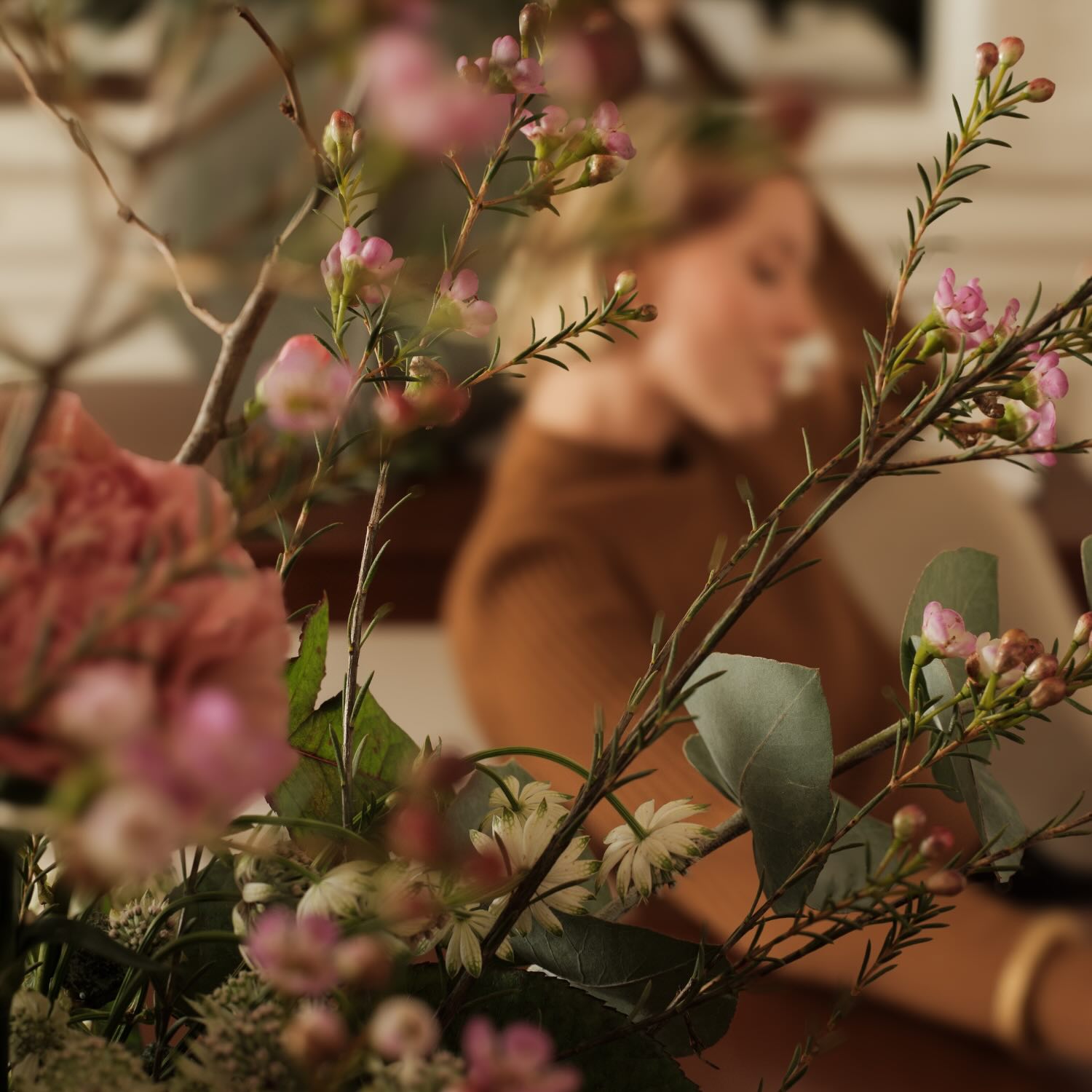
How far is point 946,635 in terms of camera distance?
0.18 m

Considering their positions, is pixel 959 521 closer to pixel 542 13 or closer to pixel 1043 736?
pixel 1043 736

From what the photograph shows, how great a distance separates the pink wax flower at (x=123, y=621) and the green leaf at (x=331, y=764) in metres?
0.07

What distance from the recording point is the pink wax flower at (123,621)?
98mm

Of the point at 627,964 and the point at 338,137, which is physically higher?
the point at 338,137

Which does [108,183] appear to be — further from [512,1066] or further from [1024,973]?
[1024,973]

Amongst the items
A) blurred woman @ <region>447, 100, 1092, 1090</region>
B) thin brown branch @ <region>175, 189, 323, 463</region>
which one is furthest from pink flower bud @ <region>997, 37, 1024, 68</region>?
blurred woman @ <region>447, 100, 1092, 1090</region>

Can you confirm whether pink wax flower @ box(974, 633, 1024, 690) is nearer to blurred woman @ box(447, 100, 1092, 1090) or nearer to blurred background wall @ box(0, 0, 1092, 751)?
blurred woman @ box(447, 100, 1092, 1090)

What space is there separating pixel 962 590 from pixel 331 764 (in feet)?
0.35

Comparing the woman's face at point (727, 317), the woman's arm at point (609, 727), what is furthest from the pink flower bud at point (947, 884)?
the woman's face at point (727, 317)

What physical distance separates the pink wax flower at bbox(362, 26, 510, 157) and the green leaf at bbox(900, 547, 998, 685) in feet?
0.39

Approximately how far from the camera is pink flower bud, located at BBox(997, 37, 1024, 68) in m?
0.18

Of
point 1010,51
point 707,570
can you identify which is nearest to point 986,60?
point 1010,51

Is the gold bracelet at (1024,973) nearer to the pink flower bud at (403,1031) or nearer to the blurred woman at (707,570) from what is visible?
the blurred woman at (707,570)

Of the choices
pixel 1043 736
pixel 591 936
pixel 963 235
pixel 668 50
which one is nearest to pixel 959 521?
pixel 1043 736
